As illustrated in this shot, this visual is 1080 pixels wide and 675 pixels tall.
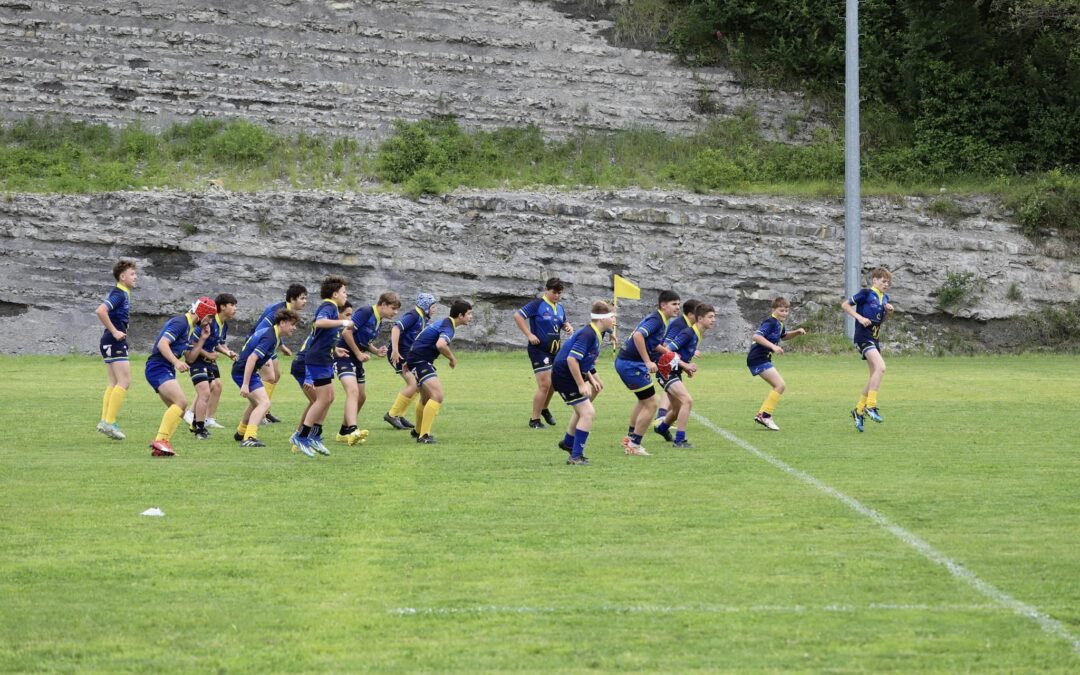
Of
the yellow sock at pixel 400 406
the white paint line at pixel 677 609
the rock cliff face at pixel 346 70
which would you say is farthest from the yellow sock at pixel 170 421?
the rock cliff face at pixel 346 70

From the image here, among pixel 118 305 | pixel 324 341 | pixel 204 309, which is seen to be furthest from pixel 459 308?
pixel 118 305

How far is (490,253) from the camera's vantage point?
38.8 metres

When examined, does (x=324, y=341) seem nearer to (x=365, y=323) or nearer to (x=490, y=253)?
(x=365, y=323)

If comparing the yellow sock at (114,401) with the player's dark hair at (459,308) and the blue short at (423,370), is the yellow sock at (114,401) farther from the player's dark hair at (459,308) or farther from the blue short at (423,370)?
the player's dark hair at (459,308)

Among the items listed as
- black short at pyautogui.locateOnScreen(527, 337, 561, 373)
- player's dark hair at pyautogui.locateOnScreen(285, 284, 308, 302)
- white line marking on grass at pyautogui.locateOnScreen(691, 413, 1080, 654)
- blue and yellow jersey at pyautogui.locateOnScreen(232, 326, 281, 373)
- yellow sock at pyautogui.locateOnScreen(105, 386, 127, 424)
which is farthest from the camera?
black short at pyautogui.locateOnScreen(527, 337, 561, 373)

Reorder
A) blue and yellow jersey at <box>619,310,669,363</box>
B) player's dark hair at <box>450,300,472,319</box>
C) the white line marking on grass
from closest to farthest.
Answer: the white line marking on grass < blue and yellow jersey at <box>619,310,669,363</box> < player's dark hair at <box>450,300,472,319</box>

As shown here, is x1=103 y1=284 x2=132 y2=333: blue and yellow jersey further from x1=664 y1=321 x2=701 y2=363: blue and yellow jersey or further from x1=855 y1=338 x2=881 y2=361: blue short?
x1=855 y1=338 x2=881 y2=361: blue short

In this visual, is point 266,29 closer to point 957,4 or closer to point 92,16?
point 92,16

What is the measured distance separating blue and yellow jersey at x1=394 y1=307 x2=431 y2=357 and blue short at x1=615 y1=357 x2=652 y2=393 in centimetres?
332

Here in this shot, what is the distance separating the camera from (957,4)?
44281mm

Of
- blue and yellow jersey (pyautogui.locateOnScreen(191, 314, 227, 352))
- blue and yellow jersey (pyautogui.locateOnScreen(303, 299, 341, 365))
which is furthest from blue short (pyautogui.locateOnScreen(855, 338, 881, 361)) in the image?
blue and yellow jersey (pyautogui.locateOnScreen(191, 314, 227, 352))

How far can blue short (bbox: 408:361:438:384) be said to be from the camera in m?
16.1

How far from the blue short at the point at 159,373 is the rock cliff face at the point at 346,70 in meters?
29.1

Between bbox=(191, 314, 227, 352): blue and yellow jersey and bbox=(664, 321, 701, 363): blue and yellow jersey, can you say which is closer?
bbox=(664, 321, 701, 363): blue and yellow jersey
